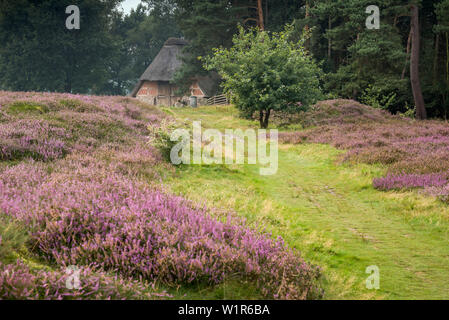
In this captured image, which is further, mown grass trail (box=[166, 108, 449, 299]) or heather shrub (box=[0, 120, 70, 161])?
heather shrub (box=[0, 120, 70, 161])

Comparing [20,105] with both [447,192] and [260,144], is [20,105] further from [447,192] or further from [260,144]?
[447,192]

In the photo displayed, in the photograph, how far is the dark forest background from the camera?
26875 millimetres

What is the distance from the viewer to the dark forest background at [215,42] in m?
26.9

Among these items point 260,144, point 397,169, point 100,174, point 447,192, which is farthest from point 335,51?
point 100,174

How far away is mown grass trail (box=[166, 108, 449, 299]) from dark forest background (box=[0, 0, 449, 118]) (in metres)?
16.3

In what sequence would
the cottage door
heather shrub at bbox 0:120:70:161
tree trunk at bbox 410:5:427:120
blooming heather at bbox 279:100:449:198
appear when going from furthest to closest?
the cottage door
tree trunk at bbox 410:5:427:120
blooming heather at bbox 279:100:449:198
heather shrub at bbox 0:120:70:161

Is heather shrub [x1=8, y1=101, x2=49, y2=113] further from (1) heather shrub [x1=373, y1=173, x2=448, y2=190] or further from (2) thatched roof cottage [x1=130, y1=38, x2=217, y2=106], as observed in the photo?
(2) thatched roof cottage [x1=130, y1=38, x2=217, y2=106]

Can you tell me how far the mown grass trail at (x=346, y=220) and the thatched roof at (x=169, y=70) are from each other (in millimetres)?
39325

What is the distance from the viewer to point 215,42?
3988 cm

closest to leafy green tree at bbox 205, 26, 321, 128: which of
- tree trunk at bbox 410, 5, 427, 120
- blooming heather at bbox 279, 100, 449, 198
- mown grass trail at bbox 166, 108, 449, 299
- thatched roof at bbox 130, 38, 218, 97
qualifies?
blooming heather at bbox 279, 100, 449, 198

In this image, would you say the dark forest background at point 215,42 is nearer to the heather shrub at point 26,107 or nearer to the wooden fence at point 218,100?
the wooden fence at point 218,100

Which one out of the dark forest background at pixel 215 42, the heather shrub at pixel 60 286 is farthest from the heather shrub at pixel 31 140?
the dark forest background at pixel 215 42

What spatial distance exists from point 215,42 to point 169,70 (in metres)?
14.6
